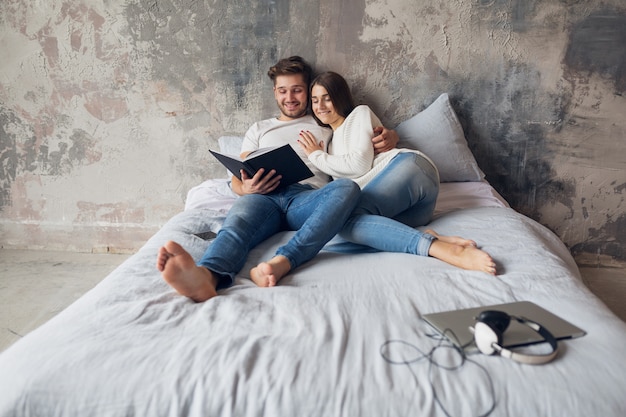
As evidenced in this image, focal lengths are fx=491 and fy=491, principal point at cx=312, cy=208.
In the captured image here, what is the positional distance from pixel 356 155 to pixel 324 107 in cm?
35

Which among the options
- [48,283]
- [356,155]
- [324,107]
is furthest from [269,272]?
[48,283]

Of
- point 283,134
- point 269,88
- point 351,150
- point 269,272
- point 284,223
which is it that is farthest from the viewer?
point 269,88

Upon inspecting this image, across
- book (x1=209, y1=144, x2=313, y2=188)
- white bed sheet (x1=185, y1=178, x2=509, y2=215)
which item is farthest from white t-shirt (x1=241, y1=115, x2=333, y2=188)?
book (x1=209, y1=144, x2=313, y2=188)

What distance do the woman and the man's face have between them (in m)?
0.11

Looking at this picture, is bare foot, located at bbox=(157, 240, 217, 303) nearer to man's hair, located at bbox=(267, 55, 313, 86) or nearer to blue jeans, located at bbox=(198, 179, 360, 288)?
blue jeans, located at bbox=(198, 179, 360, 288)

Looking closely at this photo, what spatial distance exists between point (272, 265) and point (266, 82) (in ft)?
4.45

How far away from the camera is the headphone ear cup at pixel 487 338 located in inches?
39.4

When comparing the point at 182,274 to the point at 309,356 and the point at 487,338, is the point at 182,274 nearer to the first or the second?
the point at 309,356

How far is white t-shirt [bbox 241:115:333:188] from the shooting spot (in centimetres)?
229

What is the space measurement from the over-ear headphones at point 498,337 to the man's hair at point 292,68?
5.40 ft

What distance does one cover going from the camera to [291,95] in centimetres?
238

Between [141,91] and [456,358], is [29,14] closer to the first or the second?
[141,91]

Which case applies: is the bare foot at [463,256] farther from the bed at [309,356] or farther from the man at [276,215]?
the man at [276,215]

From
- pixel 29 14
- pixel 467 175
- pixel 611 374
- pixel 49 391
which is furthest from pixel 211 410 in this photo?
pixel 29 14
